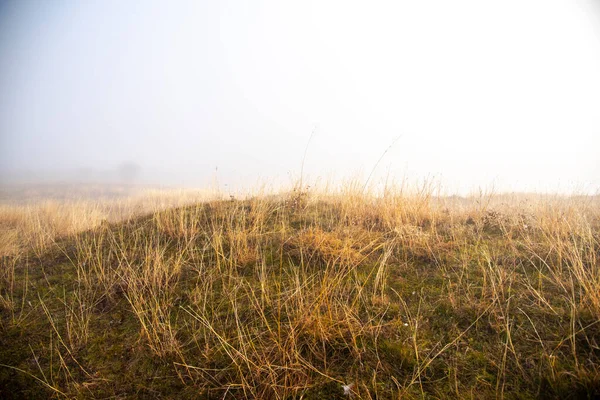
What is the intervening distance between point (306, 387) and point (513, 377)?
4.91 feet

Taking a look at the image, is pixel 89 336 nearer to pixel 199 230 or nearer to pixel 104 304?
pixel 104 304

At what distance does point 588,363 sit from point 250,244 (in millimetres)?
3600

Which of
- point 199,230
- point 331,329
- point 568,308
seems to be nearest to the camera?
point 331,329

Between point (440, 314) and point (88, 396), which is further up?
point (440, 314)

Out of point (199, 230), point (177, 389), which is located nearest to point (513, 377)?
point (177, 389)

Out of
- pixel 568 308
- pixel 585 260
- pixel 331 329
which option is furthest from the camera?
pixel 585 260

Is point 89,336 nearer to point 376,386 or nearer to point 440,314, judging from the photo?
point 376,386

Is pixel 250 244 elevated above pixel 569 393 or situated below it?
above

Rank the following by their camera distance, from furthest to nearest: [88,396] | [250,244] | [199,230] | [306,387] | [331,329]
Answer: [199,230] < [250,244] < [331,329] < [88,396] < [306,387]

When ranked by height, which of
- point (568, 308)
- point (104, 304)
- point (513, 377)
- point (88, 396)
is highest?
point (568, 308)

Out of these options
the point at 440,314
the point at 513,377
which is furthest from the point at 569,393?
the point at 440,314

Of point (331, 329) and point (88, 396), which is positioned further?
point (331, 329)

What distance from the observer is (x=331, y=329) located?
2283mm

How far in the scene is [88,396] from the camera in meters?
2.05
